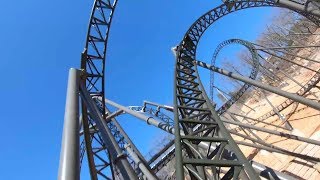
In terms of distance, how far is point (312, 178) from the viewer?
14.6 metres

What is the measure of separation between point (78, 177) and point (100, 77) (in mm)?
6643

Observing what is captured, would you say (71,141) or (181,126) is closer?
(71,141)

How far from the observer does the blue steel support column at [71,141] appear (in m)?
4.44

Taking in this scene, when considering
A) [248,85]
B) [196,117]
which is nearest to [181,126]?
[196,117]

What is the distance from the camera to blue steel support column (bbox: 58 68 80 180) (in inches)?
175

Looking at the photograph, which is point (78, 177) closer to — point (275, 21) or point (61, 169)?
point (61, 169)

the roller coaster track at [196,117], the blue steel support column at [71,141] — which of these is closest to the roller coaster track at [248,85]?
the roller coaster track at [196,117]

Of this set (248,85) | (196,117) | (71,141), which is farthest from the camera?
(248,85)

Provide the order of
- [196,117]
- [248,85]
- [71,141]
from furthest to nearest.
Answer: [248,85] → [196,117] → [71,141]

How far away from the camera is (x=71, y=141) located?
5168mm

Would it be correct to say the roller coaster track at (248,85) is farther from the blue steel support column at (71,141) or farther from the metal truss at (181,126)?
the blue steel support column at (71,141)

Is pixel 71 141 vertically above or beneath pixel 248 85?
beneath

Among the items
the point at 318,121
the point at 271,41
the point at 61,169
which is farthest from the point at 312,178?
the point at 271,41

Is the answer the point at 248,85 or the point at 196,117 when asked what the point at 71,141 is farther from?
the point at 248,85
